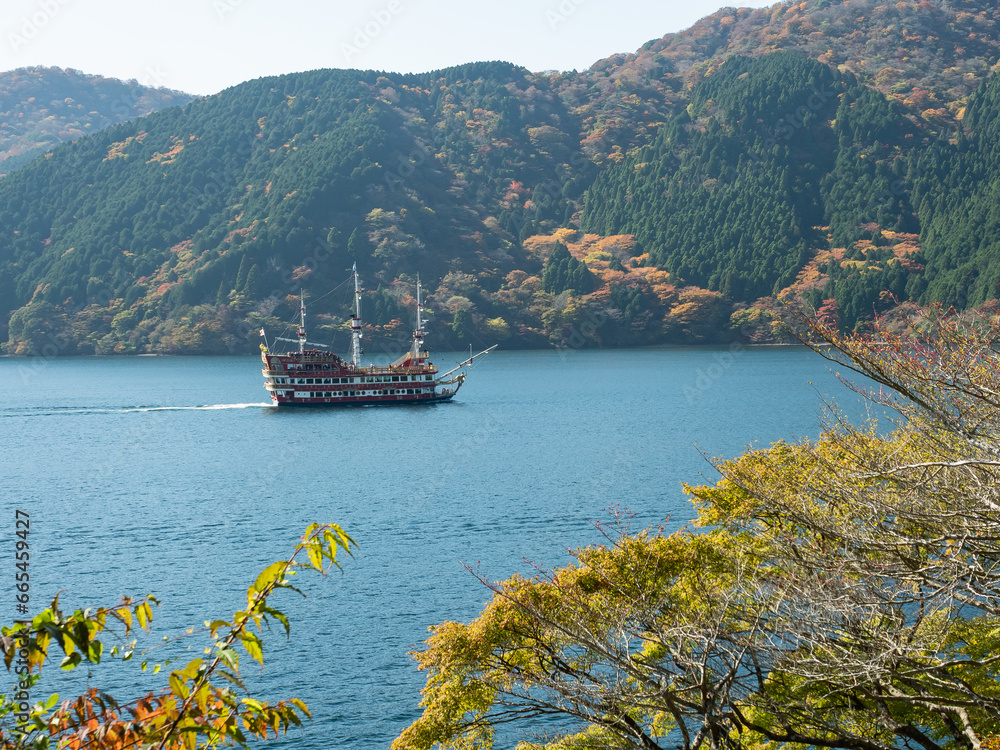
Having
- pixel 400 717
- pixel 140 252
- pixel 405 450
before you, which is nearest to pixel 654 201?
pixel 140 252

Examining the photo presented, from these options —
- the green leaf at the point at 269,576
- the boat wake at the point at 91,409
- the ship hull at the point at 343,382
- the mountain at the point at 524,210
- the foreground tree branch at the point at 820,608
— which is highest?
the mountain at the point at 524,210

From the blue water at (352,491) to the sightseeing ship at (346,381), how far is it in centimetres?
251

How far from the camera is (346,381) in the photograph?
82.6 meters

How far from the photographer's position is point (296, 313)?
12462 centimetres

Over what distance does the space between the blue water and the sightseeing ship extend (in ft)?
8.23

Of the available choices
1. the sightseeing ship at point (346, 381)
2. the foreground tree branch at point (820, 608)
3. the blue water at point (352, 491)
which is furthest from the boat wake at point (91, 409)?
the foreground tree branch at point (820, 608)

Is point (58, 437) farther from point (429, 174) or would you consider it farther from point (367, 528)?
point (429, 174)

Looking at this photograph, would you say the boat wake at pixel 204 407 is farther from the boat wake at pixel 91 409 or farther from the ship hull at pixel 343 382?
the ship hull at pixel 343 382

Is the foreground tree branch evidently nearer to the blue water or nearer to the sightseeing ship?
the blue water

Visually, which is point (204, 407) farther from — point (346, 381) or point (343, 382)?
point (346, 381)

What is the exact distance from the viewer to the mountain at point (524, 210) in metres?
136

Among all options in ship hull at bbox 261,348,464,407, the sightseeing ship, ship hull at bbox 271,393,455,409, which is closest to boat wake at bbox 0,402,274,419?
ship hull at bbox 271,393,455,409

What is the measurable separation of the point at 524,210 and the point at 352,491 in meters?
133

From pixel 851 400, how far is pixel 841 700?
61.1m
